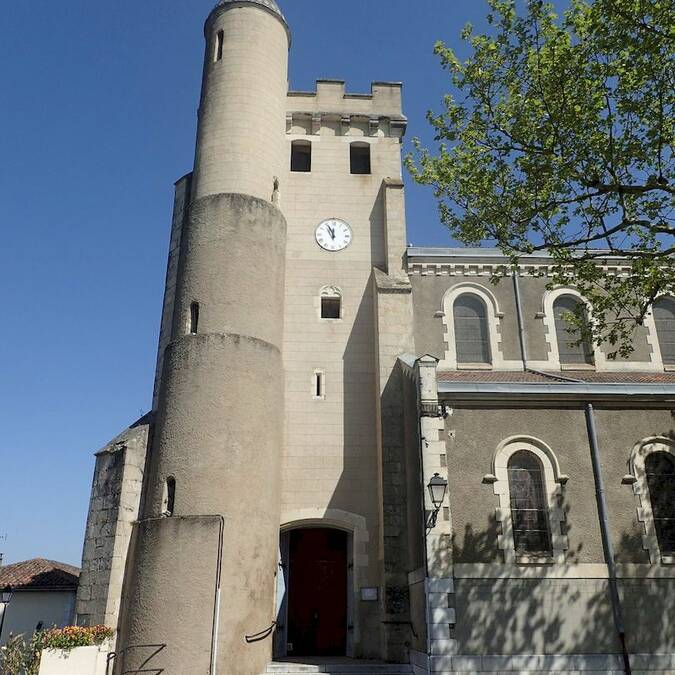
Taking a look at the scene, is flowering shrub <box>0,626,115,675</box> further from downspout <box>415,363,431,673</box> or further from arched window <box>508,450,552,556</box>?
arched window <box>508,450,552,556</box>

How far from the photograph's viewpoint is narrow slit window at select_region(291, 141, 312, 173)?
23219mm

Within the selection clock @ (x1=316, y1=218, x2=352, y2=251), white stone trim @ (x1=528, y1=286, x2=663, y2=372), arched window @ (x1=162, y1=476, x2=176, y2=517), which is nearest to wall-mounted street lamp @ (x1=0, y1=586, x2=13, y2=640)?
arched window @ (x1=162, y1=476, x2=176, y2=517)

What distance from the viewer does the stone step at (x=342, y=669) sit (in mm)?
14781

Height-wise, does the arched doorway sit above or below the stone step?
above

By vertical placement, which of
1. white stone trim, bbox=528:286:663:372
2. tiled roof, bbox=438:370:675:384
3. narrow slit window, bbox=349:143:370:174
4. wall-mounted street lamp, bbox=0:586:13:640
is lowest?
wall-mounted street lamp, bbox=0:586:13:640

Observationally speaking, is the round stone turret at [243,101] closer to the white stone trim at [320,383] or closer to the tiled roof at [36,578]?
the white stone trim at [320,383]

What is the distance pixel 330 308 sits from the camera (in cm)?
2086

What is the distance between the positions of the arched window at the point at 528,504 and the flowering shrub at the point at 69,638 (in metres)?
9.06

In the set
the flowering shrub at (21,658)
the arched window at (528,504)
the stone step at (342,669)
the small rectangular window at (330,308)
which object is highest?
the small rectangular window at (330,308)

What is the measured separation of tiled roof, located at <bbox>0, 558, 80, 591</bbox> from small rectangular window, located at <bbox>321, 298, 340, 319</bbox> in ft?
52.3

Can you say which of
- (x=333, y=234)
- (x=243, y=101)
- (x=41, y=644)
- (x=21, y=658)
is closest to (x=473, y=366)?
(x=333, y=234)

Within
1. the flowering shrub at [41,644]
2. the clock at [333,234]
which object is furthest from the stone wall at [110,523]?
the clock at [333,234]

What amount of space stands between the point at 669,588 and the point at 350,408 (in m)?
9.02

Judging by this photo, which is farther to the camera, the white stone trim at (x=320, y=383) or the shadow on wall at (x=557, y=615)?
the white stone trim at (x=320, y=383)
